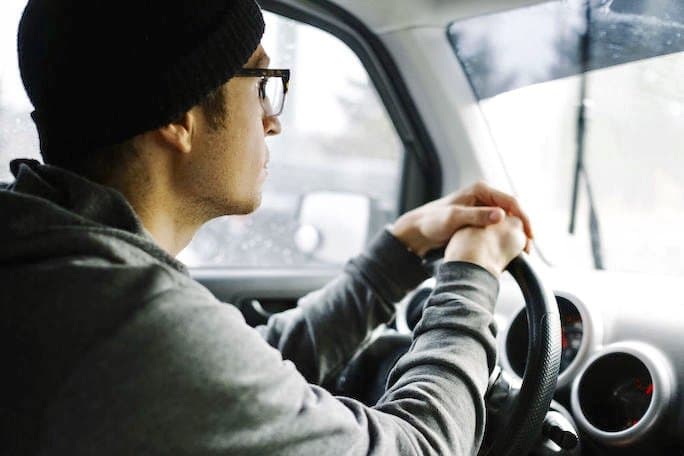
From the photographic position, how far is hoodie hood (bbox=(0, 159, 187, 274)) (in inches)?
35.7

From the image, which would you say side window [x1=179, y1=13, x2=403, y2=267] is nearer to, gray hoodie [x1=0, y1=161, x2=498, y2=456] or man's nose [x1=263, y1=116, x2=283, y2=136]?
man's nose [x1=263, y1=116, x2=283, y2=136]

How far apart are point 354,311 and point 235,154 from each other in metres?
0.63

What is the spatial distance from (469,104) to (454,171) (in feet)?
0.79

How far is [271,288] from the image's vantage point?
2.37 meters

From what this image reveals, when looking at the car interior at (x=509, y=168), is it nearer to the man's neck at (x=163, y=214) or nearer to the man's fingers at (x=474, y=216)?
the man's fingers at (x=474, y=216)

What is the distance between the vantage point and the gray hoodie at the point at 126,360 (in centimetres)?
84

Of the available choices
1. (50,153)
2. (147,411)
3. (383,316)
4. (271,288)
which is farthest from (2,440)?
(271,288)

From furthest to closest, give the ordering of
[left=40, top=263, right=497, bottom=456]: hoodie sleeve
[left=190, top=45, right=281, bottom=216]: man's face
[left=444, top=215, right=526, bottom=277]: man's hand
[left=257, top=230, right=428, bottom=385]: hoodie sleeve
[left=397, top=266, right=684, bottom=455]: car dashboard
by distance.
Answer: [left=257, top=230, right=428, bottom=385]: hoodie sleeve, [left=397, top=266, right=684, bottom=455]: car dashboard, [left=444, top=215, right=526, bottom=277]: man's hand, [left=190, top=45, right=281, bottom=216]: man's face, [left=40, top=263, right=497, bottom=456]: hoodie sleeve

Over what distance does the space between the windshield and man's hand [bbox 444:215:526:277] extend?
30.8 inches

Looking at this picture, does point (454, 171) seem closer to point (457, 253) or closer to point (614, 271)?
point (614, 271)

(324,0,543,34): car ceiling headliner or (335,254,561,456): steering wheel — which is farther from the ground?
(324,0,543,34): car ceiling headliner

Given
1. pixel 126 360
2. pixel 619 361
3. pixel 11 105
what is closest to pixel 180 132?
pixel 126 360

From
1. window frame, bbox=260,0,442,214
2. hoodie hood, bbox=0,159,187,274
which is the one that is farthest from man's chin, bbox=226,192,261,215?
window frame, bbox=260,0,442,214

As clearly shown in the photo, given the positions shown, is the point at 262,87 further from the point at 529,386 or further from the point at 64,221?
the point at 529,386
